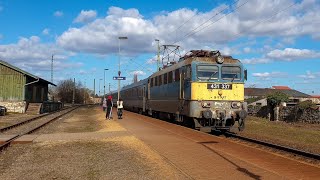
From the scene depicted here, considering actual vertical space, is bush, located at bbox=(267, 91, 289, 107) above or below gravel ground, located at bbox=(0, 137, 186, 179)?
above

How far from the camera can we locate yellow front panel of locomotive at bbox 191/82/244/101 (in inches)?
738

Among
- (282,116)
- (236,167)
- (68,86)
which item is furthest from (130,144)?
(68,86)

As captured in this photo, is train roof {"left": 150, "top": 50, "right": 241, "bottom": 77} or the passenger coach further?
train roof {"left": 150, "top": 50, "right": 241, "bottom": 77}

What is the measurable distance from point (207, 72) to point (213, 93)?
1.05 metres

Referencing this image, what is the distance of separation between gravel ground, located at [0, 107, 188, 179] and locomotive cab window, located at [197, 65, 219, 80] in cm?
541

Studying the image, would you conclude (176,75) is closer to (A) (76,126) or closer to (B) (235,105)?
(B) (235,105)

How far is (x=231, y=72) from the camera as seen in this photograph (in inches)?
772

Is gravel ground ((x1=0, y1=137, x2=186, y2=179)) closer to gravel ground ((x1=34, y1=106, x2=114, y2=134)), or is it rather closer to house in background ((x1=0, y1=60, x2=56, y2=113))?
gravel ground ((x1=34, y1=106, x2=114, y2=134))

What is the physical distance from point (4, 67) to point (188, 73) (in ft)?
92.2

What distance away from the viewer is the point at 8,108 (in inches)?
1614

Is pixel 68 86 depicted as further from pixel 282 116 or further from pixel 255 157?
pixel 255 157


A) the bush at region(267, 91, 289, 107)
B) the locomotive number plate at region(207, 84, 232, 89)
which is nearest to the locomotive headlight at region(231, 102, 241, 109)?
the locomotive number plate at region(207, 84, 232, 89)

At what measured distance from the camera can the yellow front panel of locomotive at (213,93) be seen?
Result: 1873 cm

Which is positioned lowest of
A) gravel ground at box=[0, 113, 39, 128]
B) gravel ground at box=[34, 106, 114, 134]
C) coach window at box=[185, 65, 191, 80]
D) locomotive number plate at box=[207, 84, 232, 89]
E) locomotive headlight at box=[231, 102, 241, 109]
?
gravel ground at box=[34, 106, 114, 134]
